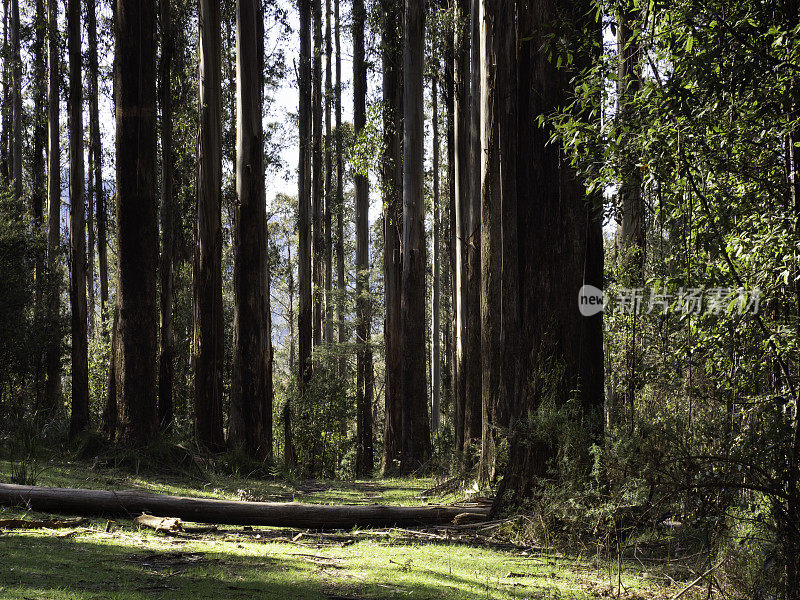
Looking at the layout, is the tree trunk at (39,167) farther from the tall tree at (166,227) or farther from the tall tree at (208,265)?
the tall tree at (208,265)

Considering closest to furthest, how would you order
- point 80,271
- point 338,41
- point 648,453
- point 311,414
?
1. point 648,453
2. point 80,271
3. point 311,414
4. point 338,41

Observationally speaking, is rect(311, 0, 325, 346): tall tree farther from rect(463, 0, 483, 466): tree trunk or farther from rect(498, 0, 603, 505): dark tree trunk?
rect(498, 0, 603, 505): dark tree trunk

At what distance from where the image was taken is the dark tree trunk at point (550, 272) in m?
6.22

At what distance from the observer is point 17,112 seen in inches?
Answer: 933

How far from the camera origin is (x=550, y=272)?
6410mm

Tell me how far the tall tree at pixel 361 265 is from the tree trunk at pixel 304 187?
59.6 inches

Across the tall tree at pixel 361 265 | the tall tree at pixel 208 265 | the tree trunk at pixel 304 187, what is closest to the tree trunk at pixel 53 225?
the tree trunk at pixel 304 187

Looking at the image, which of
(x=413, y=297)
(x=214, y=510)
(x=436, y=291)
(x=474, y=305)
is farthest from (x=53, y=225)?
(x=214, y=510)

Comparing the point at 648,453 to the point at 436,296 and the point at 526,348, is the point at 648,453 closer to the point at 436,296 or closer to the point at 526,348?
the point at 526,348

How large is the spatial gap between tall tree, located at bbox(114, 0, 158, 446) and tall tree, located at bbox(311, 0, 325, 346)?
12903 millimetres

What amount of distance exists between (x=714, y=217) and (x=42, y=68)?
2332 centimetres

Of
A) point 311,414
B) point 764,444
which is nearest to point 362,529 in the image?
point 764,444

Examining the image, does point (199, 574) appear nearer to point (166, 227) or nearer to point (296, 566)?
point (296, 566)

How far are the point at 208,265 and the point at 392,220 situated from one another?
523 cm
